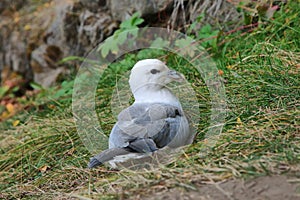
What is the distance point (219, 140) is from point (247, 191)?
685mm

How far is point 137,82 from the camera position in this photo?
274cm

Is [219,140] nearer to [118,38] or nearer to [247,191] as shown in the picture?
[247,191]

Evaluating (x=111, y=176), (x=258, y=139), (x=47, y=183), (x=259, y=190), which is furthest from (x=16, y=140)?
(x=259, y=190)

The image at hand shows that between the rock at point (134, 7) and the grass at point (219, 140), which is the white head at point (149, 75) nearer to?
the grass at point (219, 140)

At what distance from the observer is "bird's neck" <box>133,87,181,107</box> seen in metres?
2.68

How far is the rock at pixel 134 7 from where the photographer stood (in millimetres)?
4918

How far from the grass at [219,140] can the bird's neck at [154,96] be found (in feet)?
0.84

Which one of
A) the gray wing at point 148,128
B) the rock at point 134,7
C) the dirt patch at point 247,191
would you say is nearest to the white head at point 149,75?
the gray wing at point 148,128

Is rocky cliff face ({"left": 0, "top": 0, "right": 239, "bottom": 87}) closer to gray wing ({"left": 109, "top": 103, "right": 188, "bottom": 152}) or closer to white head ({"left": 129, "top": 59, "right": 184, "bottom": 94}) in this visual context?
white head ({"left": 129, "top": 59, "right": 184, "bottom": 94})

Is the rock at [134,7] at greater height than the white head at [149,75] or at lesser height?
lesser

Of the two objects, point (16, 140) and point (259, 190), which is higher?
point (259, 190)

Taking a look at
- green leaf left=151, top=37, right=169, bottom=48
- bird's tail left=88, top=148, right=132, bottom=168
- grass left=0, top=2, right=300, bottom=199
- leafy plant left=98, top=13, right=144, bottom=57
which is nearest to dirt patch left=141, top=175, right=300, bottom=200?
grass left=0, top=2, right=300, bottom=199

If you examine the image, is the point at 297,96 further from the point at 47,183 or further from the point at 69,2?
the point at 69,2

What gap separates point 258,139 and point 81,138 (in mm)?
1273
